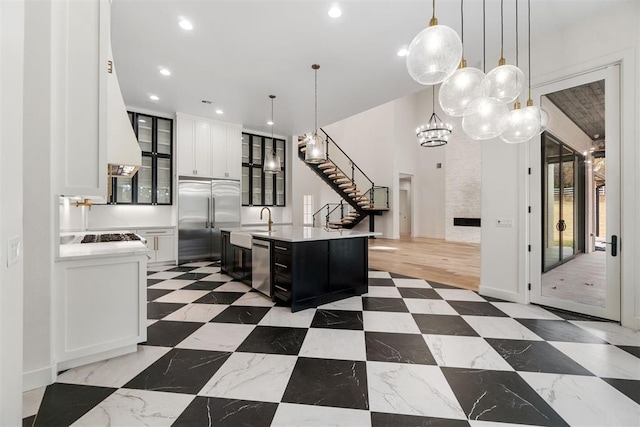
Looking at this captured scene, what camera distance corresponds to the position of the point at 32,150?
71.7 inches

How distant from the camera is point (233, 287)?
→ 4.14m

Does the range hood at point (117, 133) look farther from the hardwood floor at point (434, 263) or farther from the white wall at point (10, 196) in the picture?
the hardwood floor at point (434, 263)

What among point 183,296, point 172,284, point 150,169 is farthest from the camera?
point 150,169

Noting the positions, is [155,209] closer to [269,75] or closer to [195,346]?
[269,75]

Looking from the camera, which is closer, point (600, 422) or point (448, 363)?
point (600, 422)

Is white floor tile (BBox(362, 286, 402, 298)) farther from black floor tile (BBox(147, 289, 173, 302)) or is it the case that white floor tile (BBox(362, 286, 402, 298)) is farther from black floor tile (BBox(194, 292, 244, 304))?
black floor tile (BBox(147, 289, 173, 302))


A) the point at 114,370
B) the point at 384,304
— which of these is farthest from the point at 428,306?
the point at 114,370

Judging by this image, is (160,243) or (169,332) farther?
(160,243)

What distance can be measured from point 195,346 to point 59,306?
1002 mm

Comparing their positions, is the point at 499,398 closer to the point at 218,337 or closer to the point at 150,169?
the point at 218,337

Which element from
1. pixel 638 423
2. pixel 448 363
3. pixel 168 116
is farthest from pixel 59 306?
pixel 168 116

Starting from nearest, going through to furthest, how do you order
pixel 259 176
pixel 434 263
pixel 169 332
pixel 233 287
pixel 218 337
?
1. pixel 218 337
2. pixel 169 332
3. pixel 233 287
4. pixel 434 263
5. pixel 259 176

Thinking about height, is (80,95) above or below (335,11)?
below

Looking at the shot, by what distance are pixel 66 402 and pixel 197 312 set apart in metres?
1.47
